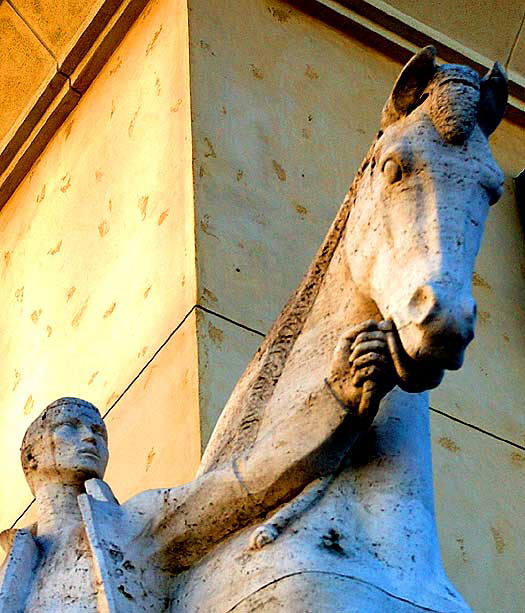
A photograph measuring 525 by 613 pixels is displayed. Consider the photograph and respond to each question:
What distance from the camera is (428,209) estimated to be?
8.43ft

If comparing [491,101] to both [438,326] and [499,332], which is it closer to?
[438,326]

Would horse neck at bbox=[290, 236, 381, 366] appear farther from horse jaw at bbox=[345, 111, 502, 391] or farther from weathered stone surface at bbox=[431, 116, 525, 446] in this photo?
weathered stone surface at bbox=[431, 116, 525, 446]

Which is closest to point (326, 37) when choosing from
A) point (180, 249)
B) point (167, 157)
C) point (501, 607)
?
point (167, 157)

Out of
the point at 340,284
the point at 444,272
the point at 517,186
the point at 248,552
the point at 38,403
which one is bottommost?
the point at 38,403

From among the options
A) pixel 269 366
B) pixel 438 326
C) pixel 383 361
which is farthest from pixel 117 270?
pixel 438 326

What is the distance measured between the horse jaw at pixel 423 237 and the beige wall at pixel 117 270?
1.51m

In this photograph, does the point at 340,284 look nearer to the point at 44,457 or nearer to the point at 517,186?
the point at 44,457

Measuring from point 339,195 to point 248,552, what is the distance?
270cm

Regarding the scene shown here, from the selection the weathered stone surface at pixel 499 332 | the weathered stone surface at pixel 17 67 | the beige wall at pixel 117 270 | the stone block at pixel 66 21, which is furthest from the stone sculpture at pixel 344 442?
the weathered stone surface at pixel 17 67

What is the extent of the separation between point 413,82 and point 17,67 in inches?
136

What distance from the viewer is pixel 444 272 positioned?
2.46 meters

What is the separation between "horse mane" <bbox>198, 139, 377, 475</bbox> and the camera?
9.19 ft

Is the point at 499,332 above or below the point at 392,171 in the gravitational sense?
below

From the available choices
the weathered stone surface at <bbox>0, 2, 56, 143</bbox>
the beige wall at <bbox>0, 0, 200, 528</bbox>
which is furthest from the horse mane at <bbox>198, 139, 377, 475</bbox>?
the weathered stone surface at <bbox>0, 2, 56, 143</bbox>
